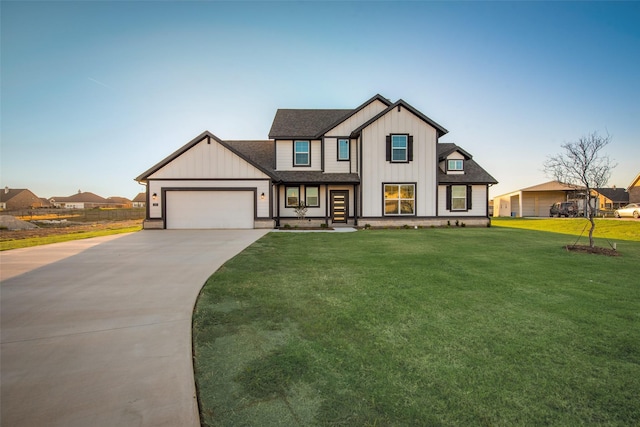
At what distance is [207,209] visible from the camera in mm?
16719

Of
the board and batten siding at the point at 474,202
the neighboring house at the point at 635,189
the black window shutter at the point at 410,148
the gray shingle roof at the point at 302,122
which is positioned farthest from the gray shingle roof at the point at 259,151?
the neighboring house at the point at 635,189

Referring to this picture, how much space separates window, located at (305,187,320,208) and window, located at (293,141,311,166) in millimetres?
1854

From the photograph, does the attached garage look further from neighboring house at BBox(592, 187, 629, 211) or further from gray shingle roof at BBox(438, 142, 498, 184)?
neighboring house at BBox(592, 187, 629, 211)

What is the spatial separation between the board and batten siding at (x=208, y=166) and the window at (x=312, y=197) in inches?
128

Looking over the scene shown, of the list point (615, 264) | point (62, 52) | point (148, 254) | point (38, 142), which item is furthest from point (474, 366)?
point (38, 142)

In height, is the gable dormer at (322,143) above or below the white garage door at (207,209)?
above

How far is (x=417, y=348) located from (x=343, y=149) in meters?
16.7

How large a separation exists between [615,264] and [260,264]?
368 inches

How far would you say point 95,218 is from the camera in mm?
35062

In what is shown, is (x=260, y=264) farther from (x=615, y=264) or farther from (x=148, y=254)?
(x=615, y=264)

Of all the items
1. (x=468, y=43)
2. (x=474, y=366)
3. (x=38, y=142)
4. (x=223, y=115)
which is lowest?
(x=474, y=366)

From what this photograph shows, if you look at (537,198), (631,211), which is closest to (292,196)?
(537,198)

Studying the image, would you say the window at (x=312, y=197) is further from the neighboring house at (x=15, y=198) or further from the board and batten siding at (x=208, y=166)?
the neighboring house at (x=15, y=198)

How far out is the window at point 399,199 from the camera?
1792 cm
